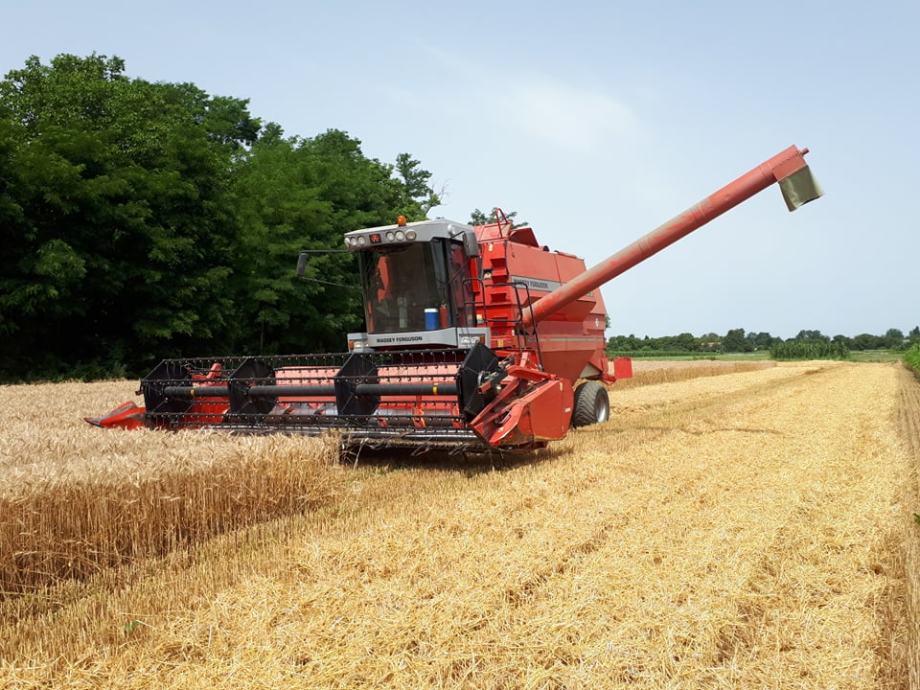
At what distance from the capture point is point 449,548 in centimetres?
390

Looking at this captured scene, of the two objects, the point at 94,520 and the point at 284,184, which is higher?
the point at 284,184

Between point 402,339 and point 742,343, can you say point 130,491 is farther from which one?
point 742,343

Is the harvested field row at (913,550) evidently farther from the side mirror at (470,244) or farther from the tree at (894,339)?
the tree at (894,339)

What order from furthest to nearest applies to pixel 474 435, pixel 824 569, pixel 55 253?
pixel 55 253 < pixel 474 435 < pixel 824 569

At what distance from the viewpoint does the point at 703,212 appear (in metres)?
7.61

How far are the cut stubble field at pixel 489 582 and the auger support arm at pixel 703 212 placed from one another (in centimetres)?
245

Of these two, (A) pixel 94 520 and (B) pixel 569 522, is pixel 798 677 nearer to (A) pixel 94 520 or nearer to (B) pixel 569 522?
(B) pixel 569 522

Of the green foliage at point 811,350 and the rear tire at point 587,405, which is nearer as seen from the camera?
the rear tire at point 587,405

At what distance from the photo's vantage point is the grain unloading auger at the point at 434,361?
6238 mm

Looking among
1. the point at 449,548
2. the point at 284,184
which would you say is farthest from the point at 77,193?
the point at 449,548

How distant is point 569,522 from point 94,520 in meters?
2.77

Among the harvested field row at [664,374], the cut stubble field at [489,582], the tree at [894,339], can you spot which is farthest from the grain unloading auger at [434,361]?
the tree at [894,339]

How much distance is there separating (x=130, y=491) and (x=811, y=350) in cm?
5216

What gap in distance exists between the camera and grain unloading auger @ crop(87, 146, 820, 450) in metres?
6.24
